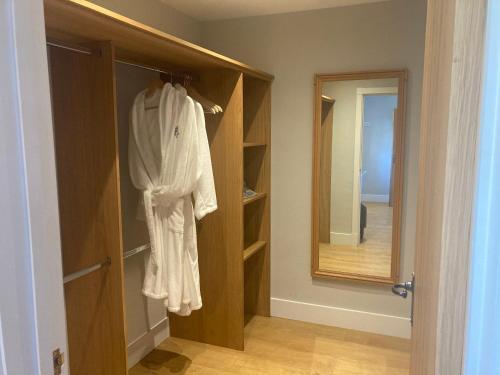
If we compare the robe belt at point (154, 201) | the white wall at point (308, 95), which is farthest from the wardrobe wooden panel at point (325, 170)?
the robe belt at point (154, 201)

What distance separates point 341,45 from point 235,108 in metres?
0.98

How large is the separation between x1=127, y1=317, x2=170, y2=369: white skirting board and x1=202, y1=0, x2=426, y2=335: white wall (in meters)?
0.94

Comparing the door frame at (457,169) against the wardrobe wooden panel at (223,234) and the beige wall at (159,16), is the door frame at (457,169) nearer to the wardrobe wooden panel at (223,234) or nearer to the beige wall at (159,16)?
the wardrobe wooden panel at (223,234)

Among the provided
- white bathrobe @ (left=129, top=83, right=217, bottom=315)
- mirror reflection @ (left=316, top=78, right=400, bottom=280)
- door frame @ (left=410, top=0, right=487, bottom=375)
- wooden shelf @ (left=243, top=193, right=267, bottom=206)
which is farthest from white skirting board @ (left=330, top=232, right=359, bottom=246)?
door frame @ (left=410, top=0, right=487, bottom=375)

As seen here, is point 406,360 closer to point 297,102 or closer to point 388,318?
point 388,318

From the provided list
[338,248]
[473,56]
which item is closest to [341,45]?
[338,248]

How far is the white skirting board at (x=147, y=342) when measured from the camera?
2.57m

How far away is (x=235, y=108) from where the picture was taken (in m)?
2.56

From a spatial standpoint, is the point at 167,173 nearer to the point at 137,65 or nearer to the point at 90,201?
the point at 90,201

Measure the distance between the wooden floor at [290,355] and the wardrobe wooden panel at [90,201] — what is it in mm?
755

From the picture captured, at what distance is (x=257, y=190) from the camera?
3203 mm

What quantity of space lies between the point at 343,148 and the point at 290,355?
156cm

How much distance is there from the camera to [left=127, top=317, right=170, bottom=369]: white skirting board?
2.57 meters

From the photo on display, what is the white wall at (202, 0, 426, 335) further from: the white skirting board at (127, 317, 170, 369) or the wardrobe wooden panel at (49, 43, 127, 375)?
the wardrobe wooden panel at (49, 43, 127, 375)
